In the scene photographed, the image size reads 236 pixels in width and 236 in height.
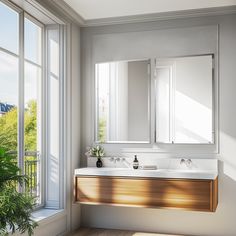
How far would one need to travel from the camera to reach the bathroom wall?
14.6 ft

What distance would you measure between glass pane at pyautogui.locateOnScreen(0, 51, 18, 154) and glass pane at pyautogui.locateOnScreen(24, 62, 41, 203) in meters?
0.29

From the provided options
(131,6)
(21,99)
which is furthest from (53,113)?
(131,6)

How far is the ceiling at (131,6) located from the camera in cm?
425

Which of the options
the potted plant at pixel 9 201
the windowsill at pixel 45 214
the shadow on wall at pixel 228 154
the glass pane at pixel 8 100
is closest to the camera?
the potted plant at pixel 9 201

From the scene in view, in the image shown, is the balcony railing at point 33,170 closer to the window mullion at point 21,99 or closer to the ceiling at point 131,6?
the window mullion at point 21,99

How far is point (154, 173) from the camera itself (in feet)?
13.9

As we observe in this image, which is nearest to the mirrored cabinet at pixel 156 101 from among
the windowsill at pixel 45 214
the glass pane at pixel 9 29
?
the windowsill at pixel 45 214

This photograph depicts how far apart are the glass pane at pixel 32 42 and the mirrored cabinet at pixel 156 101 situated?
2.79 ft

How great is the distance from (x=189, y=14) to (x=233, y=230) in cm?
270

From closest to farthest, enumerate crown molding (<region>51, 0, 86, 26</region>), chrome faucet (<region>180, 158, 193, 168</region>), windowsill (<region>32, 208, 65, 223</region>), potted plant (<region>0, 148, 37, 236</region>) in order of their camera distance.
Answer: potted plant (<region>0, 148, 37, 236</region>)
windowsill (<region>32, 208, 65, 223</region>)
crown molding (<region>51, 0, 86, 26</region>)
chrome faucet (<region>180, 158, 193, 168</region>)

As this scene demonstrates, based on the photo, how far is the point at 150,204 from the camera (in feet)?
13.8

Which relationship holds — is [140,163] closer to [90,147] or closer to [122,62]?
[90,147]

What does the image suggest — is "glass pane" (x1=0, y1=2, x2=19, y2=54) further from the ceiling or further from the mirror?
the mirror

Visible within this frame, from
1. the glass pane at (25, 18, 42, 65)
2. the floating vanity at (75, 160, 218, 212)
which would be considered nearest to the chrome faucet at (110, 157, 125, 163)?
Result: the floating vanity at (75, 160, 218, 212)
